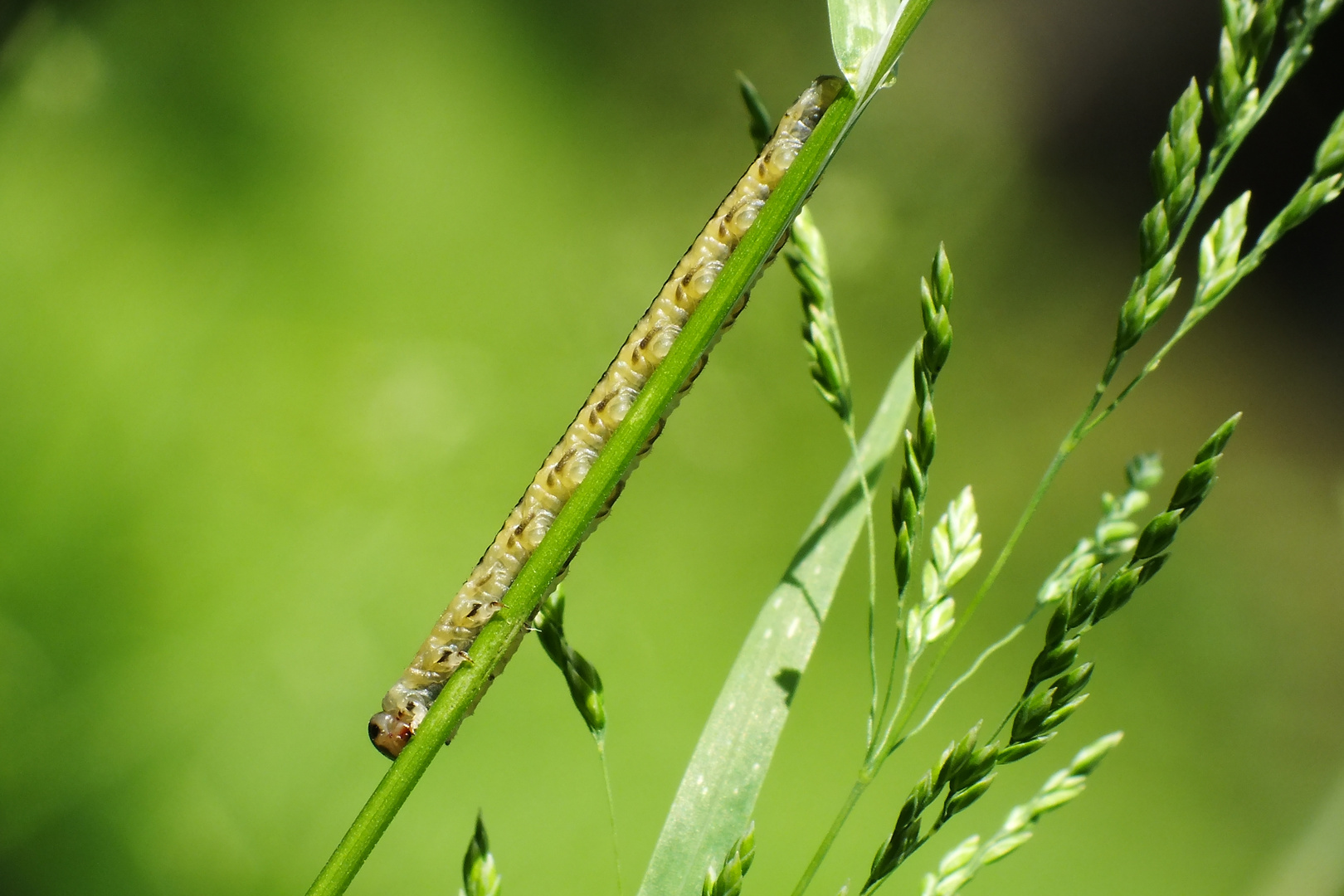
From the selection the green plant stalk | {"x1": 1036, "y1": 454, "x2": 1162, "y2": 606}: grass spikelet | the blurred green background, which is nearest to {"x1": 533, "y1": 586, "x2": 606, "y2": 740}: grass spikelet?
the green plant stalk

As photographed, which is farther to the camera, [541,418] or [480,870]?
[541,418]

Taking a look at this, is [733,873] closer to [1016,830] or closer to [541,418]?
[1016,830]

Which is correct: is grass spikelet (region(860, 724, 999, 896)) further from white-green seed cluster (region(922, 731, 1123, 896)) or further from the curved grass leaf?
the curved grass leaf

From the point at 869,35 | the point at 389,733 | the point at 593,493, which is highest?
the point at 869,35

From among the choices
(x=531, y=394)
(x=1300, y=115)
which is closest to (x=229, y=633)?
(x=531, y=394)

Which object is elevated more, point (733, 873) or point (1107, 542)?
point (1107, 542)

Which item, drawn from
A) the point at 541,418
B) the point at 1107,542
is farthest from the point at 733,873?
the point at 541,418
